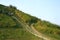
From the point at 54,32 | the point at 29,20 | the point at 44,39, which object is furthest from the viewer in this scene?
the point at 29,20

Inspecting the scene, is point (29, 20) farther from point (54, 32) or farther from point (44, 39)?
point (44, 39)

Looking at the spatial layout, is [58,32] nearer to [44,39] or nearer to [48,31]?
[48,31]

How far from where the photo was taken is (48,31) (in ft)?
185

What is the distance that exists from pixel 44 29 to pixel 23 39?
19527 millimetres

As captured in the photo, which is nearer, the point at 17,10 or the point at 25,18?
the point at 25,18

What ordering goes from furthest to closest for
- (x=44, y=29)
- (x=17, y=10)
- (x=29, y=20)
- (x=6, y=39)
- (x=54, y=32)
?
(x=17, y=10), (x=29, y=20), (x=44, y=29), (x=54, y=32), (x=6, y=39)

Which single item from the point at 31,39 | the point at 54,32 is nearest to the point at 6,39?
the point at 31,39

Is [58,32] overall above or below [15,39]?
above

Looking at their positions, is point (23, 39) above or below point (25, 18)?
below

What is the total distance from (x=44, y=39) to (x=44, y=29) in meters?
16.2

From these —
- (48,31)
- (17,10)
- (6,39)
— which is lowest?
(6,39)

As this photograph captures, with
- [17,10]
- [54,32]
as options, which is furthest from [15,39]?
[17,10]

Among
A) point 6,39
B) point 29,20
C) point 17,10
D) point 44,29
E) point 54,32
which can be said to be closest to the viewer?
point 6,39

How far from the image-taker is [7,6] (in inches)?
3883
